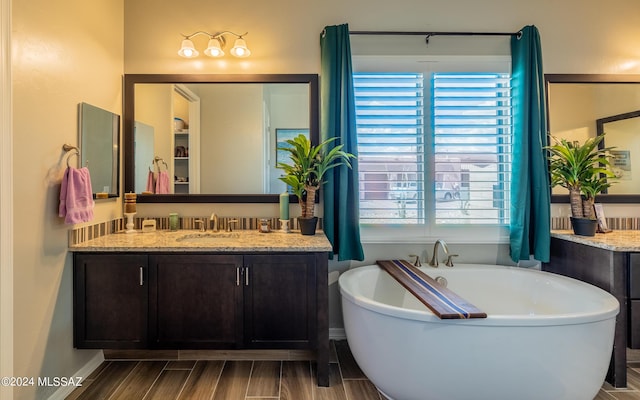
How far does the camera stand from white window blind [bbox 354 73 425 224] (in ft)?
8.16

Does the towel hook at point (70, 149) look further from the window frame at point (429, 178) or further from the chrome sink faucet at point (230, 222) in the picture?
the window frame at point (429, 178)

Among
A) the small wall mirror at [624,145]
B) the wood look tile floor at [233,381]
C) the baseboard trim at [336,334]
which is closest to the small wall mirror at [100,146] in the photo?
the wood look tile floor at [233,381]

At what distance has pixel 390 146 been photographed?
2.50 m

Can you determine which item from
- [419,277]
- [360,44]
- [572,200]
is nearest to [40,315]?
[419,277]

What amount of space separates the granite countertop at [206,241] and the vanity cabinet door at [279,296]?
0.07m

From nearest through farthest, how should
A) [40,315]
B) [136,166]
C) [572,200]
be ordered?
[40,315] → [572,200] → [136,166]

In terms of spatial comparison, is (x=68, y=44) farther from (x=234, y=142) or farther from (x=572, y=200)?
(x=572, y=200)

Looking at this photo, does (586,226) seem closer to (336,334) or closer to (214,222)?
(336,334)

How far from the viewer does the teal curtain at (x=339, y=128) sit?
232cm

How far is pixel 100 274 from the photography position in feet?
6.14

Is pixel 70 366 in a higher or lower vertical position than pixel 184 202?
lower

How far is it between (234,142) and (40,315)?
1591mm

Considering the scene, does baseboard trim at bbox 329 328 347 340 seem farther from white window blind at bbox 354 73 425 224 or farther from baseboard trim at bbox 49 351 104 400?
baseboard trim at bbox 49 351 104 400

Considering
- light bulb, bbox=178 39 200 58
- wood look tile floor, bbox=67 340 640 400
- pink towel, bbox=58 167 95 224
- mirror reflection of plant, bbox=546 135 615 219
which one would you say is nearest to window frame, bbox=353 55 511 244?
mirror reflection of plant, bbox=546 135 615 219
